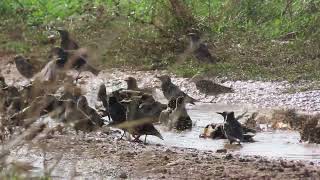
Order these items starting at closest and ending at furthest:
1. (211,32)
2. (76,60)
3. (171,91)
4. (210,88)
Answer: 1. (76,60)
2. (171,91)
3. (210,88)
4. (211,32)

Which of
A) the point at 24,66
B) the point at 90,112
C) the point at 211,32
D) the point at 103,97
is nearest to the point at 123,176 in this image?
the point at 90,112

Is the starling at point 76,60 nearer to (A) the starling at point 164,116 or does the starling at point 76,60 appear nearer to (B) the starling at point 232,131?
(A) the starling at point 164,116

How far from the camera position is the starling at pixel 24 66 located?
11789 millimetres

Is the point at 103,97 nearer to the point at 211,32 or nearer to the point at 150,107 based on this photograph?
the point at 150,107

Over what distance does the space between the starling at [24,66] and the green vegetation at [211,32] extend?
0.16 m

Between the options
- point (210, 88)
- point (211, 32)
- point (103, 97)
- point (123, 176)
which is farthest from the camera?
point (211, 32)

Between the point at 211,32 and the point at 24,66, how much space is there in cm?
349

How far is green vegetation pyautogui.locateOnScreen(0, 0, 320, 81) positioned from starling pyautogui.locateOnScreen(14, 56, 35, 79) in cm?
16

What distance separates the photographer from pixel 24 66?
1246 centimetres

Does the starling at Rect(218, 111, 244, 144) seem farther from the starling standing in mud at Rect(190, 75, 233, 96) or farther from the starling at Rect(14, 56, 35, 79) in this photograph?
the starling at Rect(14, 56, 35, 79)

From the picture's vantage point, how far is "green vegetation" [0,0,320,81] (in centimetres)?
1295

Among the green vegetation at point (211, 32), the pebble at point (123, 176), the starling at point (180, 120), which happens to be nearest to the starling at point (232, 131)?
the starling at point (180, 120)

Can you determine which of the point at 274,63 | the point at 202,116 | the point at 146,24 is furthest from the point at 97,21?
the point at 202,116

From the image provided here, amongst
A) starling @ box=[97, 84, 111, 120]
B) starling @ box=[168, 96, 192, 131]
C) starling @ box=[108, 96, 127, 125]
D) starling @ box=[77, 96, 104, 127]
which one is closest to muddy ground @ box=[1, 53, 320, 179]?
starling @ box=[77, 96, 104, 127]
